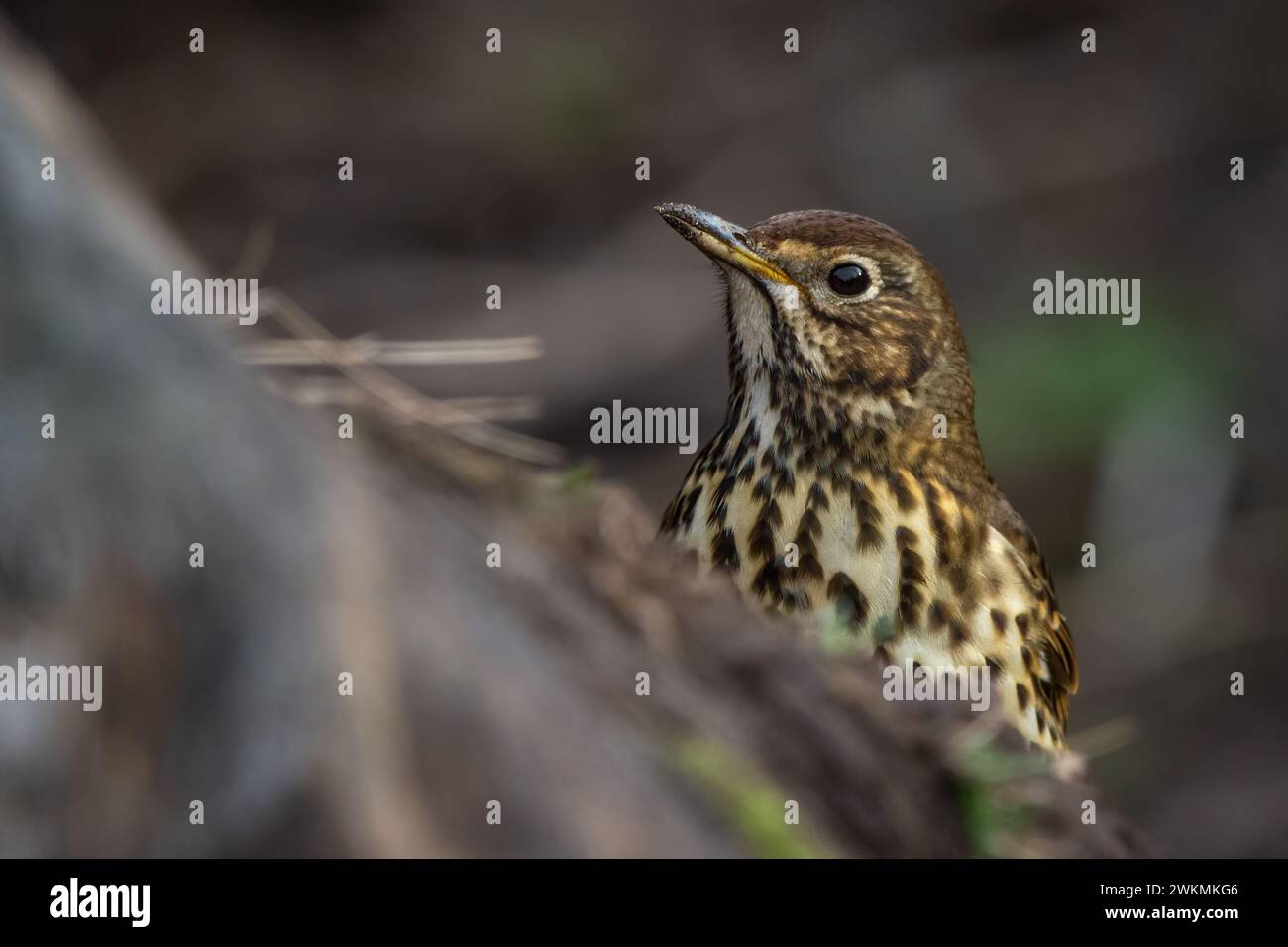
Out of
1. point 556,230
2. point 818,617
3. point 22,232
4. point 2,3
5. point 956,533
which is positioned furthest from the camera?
point 556,230

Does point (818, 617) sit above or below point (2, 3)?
below

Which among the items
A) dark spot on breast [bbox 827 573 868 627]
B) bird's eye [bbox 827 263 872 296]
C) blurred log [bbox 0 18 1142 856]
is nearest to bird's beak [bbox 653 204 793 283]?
bird's eye [bbox 827 263 872 296]

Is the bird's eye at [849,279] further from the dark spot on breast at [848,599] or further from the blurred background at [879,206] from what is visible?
the blurred background at [879,206]

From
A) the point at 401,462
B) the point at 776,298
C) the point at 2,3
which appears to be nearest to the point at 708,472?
the point at 776,298

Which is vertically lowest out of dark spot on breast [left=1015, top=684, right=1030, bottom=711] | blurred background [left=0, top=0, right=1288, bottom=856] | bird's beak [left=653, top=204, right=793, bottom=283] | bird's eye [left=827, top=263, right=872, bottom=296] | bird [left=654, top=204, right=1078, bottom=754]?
dark spot on breast [left=1015, top=684, right=1030, bottom=711]

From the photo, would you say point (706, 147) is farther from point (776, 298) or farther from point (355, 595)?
point (355, 595)

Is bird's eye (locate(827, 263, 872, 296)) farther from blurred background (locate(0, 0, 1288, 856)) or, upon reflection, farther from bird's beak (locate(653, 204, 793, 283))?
blurred background (locate(0, 0, 1288, 856))

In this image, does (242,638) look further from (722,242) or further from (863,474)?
(722,242)

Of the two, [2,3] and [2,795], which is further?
[2,3]
